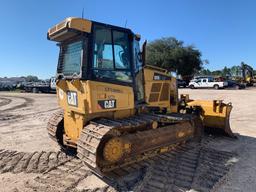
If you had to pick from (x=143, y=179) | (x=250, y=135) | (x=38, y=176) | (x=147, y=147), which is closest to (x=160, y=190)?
(x=143, y=179)

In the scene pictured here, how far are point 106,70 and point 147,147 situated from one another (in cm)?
192

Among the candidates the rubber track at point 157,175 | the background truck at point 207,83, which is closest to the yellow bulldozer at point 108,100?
the rubber track at point 157,175

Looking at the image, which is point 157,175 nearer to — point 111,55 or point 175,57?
point 111,55

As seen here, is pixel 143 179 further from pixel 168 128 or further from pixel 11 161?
pixel 11 161

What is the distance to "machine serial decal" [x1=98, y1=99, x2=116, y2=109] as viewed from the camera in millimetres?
5543

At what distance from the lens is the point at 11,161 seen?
6707 mm

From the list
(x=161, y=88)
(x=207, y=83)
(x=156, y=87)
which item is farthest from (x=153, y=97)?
(x=207, y=83)

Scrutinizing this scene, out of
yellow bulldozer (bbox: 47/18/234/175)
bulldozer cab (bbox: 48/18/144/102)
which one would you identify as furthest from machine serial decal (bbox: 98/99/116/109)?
bulldozer cab (bbox: 48/18/144/102)

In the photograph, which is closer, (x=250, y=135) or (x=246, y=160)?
(x=246, y=160)

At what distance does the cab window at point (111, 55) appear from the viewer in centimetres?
560

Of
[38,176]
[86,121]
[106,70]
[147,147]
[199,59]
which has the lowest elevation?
[38,176]

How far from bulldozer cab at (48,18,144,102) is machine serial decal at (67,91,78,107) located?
13.7 inches

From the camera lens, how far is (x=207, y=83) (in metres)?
38.0

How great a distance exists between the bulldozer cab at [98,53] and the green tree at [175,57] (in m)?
42.3
